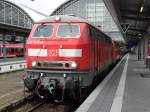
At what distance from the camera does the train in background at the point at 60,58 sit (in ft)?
32.6

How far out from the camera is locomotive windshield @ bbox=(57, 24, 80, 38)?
34.5 feet

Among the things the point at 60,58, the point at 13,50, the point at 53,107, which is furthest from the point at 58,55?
the point at 13,50

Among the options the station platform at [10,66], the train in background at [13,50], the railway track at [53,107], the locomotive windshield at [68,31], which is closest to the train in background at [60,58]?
the locomotive windshield at [68,31]

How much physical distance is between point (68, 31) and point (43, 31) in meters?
0.96

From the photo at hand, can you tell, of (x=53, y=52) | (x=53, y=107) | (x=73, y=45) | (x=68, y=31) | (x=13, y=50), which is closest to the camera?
(x=73, y=45)

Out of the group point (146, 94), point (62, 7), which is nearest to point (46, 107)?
point (146, 94)

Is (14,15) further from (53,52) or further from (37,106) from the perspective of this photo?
(53,52)

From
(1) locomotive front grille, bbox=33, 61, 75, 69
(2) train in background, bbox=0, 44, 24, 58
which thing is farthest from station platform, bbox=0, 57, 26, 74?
(2) train in background, bbox=0, 44, 24, 58

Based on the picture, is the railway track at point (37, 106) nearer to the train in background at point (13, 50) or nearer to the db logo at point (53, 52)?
the db logo at point (53, 52)

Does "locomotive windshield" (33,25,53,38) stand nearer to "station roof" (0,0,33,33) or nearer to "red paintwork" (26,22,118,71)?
"red paintwork" (26,22,118,71)

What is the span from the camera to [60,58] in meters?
10.1

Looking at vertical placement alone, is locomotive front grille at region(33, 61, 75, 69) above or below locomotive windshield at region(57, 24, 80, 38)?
below

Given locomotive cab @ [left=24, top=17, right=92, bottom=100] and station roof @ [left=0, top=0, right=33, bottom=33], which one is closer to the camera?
locomotive cab @ [left=24, top=17, right=92, bottom=100]

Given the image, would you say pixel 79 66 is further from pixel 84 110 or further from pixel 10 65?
pixel 10 65
